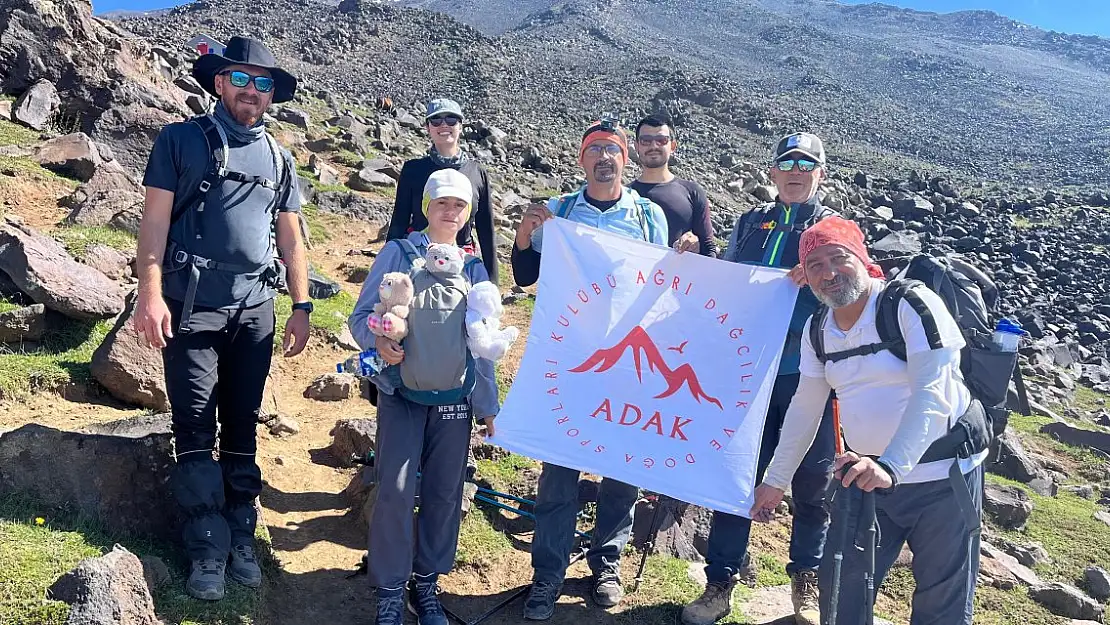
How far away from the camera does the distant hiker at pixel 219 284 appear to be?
13.5 ft

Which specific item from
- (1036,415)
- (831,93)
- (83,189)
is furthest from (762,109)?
(83,189)

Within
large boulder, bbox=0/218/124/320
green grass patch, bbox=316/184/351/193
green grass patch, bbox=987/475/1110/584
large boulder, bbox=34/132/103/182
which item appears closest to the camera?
large boulder, bbox=0/218/124/320

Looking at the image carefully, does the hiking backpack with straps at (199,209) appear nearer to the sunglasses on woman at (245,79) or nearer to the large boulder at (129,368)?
the sunglasses on woman at (245,79)

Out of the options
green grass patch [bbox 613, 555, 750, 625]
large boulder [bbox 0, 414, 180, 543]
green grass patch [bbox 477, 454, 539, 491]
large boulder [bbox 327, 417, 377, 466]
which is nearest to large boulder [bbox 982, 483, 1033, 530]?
green grass patch [bbox 613, 555, 750, 625]

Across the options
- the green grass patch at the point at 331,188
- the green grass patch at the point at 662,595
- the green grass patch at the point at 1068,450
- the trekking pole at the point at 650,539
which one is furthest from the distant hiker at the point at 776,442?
the green grass patch at the point at 331,188

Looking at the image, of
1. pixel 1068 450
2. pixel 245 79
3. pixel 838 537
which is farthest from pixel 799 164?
pixel 1068 450

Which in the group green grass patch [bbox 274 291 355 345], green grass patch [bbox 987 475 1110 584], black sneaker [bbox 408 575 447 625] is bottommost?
green grass patch [bbox 987 475 1110 584]

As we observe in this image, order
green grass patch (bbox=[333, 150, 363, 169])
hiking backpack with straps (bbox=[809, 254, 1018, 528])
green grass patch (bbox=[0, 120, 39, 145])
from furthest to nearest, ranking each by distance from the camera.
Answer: green grass patch (bbox=[333, 150, 363, 169]), green grass patch (bbox=[0, 120, 39, 145]), hiking backpack with straps (bbox=[809, 254, 1018, 528])

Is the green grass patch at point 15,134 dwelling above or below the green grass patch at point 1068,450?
above

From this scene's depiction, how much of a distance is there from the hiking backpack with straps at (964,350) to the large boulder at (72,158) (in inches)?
423

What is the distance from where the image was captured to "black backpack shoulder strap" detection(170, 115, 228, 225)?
415 cm

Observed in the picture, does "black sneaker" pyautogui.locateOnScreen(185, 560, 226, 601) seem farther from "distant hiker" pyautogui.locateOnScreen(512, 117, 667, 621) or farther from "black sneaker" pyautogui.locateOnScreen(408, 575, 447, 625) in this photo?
"distant hiker" pyautogui.locateOnScreen(512, 117, 667, 621)

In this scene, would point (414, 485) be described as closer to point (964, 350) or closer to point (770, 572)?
point (964, 350)

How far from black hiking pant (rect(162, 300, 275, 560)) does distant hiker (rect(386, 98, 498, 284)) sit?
1.37m
